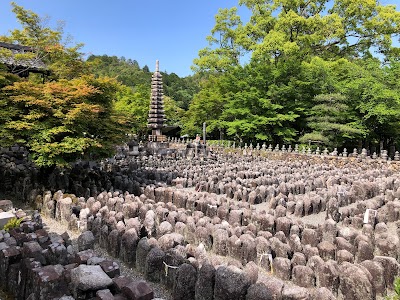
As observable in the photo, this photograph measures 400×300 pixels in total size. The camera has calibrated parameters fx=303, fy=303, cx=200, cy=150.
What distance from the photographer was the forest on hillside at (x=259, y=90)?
9.09 m

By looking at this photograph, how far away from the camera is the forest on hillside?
29.8 feet

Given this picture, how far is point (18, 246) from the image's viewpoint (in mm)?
4828

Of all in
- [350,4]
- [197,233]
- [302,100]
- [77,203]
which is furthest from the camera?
[350,4]

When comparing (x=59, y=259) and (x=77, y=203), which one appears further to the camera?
(x=77, y=203)

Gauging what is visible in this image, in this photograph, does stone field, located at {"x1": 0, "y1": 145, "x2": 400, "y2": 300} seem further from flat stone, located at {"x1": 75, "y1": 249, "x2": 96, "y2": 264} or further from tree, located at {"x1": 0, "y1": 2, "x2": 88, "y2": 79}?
tree, located at {"x1": 0, "y1": 2, "x2": 88, "y2": 79}

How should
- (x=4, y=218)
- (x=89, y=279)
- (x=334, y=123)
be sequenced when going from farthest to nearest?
1. (x=334, y=123)
2. (x=4, y=218)
3. (x=89, y=279)

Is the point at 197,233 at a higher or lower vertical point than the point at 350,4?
lower

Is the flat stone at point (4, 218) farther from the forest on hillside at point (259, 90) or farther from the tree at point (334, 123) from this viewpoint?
→ the tree at point (334, 123)

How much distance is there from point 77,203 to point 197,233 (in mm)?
3701

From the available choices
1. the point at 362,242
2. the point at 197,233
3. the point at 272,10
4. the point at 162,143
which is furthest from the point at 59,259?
the point at 272,10

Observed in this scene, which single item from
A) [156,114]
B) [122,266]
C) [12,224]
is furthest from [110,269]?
[156,114]

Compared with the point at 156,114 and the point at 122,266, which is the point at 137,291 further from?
the point at 156,114

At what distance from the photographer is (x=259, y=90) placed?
85.4 feet

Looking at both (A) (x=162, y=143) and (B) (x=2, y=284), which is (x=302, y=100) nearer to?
(A) (x=162, y=143)
